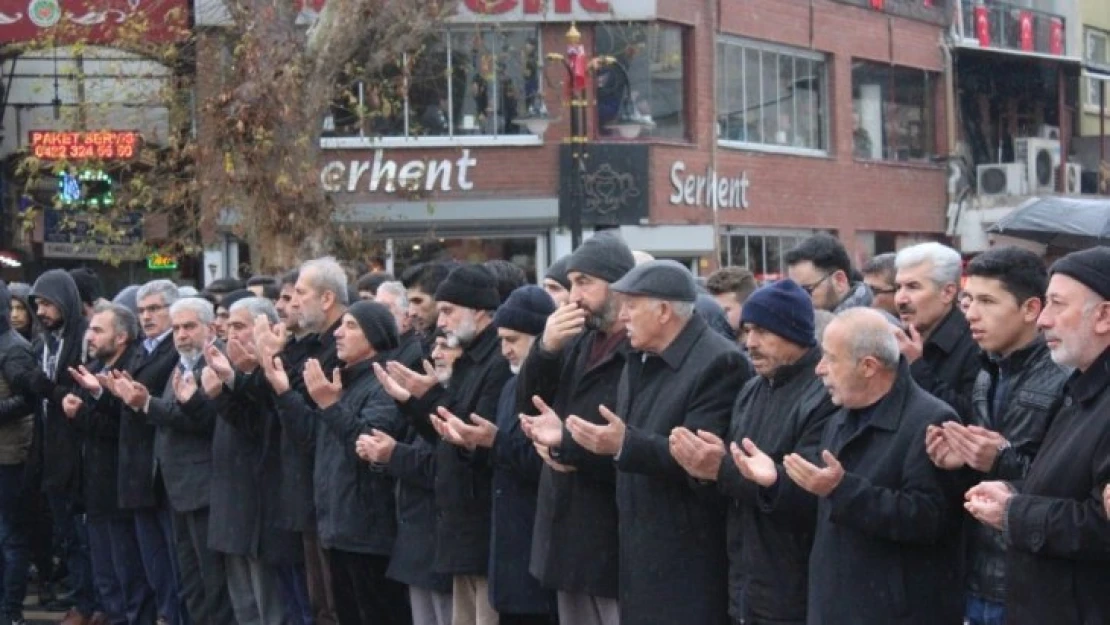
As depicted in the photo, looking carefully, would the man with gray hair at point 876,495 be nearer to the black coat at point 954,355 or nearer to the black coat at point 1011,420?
the black coat at point 1011,420

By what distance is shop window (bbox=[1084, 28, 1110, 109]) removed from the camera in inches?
1804

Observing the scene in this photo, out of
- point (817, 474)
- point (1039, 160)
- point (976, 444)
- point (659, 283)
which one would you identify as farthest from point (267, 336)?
point (1039, 160)

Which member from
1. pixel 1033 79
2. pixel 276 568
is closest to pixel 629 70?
pixel 1033 79

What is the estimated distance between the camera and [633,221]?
3088cm

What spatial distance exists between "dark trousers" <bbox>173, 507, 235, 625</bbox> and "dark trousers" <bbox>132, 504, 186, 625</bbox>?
346 millimetres

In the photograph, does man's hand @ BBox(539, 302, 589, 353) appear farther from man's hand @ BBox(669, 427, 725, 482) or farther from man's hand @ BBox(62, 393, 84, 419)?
man's hand @ BBox(62, 393, 84, 419)

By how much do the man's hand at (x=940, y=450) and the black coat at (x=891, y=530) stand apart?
0.10m

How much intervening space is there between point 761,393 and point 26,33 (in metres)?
23.2

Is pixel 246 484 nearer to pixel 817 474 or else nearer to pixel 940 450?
pixel 817 474

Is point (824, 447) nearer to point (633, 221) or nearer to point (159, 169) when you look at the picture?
point (159, 169)

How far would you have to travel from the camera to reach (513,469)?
8.88 m

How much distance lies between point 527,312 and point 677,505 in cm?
149

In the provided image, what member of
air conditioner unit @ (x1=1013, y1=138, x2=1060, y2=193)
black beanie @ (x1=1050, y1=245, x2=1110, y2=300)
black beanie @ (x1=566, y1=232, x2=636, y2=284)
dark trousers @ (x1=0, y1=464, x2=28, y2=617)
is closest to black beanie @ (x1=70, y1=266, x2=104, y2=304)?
dark trousers @ (x1=0, y1=464, x2=28, y2=617)

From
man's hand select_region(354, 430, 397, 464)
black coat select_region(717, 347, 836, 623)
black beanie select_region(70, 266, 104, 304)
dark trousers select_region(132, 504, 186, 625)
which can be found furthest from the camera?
black beanie select_region(70, 266, 104, 304)
